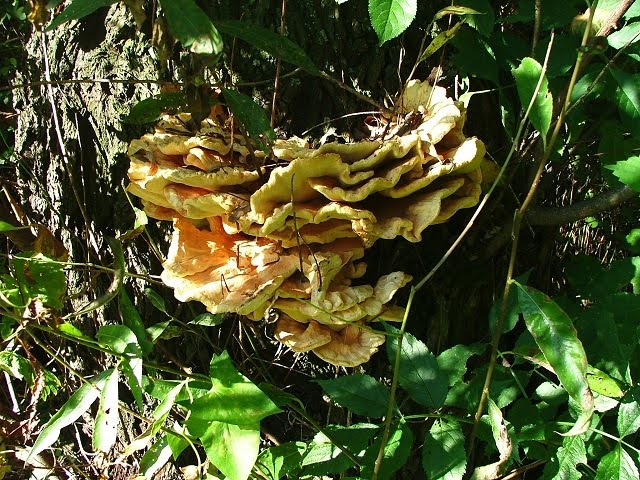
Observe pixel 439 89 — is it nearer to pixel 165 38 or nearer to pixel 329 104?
pixel 329 104

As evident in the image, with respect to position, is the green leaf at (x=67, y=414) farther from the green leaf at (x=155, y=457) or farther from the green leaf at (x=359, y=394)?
the green leaf at (x=359, y=394)

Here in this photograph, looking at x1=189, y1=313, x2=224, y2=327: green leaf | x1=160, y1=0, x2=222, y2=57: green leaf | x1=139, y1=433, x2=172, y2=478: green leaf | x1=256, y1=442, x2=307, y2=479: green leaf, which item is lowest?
x1=256, y1=442, x2=307, y2=479: green leaf

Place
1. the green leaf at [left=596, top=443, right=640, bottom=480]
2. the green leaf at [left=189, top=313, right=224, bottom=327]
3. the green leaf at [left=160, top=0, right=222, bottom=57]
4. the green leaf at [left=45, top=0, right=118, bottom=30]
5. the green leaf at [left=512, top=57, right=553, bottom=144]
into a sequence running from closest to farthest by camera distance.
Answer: the green leaf at [left=160, top=0, right=222, bottom=57] → the green leaf at [left=45, top=0, right=118, bottom=30] → the green leaf at [left=512, top=57, right=553, bottom=144] → the green leaf at [left=596, top=443, right=640, bottom=480] → the green leaf at [left=189, top=313, right=224, bottom=327]

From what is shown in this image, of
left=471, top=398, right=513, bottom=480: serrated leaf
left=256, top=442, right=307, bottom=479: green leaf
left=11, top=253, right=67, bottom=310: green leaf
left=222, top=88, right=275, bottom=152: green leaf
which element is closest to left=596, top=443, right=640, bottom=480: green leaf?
left=471, top=398, right=513, bottom=480: serrated leaf

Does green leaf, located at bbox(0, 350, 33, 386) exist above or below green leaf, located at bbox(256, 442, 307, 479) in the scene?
above

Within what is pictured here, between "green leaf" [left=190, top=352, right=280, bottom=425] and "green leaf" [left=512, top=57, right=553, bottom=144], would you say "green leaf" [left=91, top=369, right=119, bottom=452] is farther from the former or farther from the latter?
"green leaf" [left=512, top=57, right=553, bottom=144]

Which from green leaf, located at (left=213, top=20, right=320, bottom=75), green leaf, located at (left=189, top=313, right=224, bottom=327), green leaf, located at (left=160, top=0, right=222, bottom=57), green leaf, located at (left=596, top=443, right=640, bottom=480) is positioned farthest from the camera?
green leaf, located at (left=189, top=313, right=224, bottom=327)

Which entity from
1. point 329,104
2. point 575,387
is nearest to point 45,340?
point 329,104

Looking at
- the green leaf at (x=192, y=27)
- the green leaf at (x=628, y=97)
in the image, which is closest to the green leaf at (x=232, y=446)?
the green leaf at (x=192, y=27)
